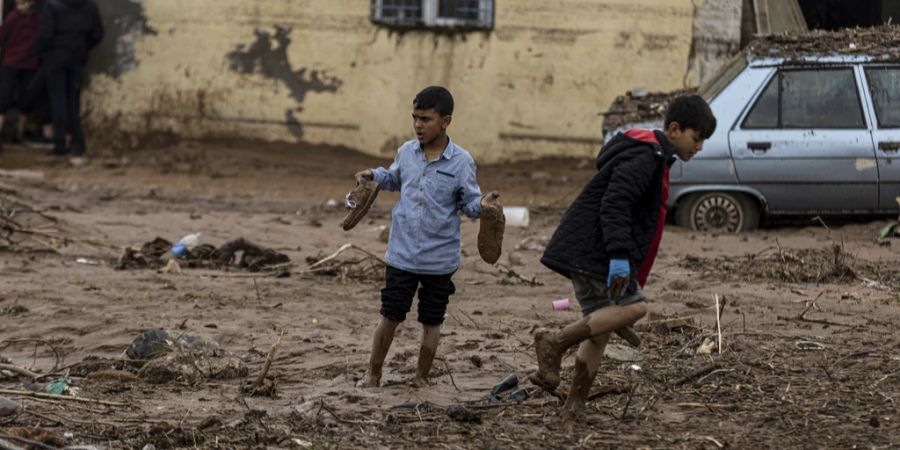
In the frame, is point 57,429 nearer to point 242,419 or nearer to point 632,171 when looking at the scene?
point 242,419

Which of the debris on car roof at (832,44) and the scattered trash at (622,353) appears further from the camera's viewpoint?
the debris on car roof at (832,44)

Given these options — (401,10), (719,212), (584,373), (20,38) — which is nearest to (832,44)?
(719,212)

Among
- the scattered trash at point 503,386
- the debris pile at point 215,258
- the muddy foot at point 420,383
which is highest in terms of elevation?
the scattered trash at point 503,386

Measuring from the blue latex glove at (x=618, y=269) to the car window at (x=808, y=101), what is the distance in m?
6.49

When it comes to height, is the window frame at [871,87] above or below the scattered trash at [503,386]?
above

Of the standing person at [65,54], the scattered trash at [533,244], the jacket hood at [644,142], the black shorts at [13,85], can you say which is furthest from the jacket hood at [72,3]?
the jacket hood at [644,142]

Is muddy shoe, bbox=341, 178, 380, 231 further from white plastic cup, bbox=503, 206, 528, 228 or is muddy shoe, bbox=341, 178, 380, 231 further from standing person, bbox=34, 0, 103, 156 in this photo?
standing person, bbox=34, 0, 103, 156

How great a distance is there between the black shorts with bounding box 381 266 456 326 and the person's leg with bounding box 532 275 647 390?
29.3 inches

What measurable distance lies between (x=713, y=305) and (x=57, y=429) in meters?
4.38

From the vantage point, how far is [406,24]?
16.5 meters

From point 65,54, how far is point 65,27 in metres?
0.30

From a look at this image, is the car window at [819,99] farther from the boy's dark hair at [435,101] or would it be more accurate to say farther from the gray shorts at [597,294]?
the gray shorts at [597,294]

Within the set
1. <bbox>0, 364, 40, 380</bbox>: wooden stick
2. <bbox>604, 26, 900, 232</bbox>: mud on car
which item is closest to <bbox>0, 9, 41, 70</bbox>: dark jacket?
<bbox>604, 26, 900, 232</bbox>: mud on car

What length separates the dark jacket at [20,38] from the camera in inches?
660
